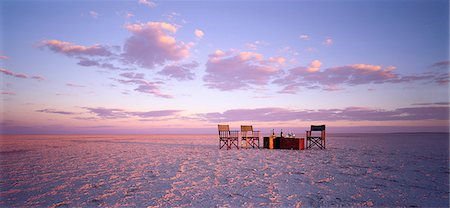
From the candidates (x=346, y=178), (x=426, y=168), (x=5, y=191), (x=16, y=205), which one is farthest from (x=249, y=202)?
(x=426, y=168)

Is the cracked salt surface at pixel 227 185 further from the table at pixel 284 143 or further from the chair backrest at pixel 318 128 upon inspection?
the table at pixel 284 143

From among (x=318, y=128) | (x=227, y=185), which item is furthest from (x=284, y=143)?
(x=227, y=185)

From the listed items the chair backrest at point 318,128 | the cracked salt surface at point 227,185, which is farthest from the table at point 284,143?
the cracked salt surface at point 227,185

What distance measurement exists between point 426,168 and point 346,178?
305 centimetres

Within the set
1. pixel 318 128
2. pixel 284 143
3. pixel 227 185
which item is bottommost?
pixel 227 185

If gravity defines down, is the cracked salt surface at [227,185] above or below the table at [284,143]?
below

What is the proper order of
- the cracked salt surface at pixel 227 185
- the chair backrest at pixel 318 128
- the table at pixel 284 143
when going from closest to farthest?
1. the cracked salt surface at pixel 227 185
2. the chair backrest at pixel 318 128
3. the table at pixel 284 143

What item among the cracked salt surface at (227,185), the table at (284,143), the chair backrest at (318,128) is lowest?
the cracked salt surface at (227,185)

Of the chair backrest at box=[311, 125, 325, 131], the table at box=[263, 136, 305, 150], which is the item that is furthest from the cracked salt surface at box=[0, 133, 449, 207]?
the table at box=[263, 136, 305, 150]

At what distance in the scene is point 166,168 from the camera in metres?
7.45

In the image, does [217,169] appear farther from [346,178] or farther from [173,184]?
[346,178]

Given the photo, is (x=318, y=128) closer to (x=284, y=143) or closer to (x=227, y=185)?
(x=284, y=143)

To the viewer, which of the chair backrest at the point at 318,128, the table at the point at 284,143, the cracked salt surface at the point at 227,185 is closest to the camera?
the cracked salt surface at the point at 227,185

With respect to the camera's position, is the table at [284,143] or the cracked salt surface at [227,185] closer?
the cracked salt surface at [227,185]
